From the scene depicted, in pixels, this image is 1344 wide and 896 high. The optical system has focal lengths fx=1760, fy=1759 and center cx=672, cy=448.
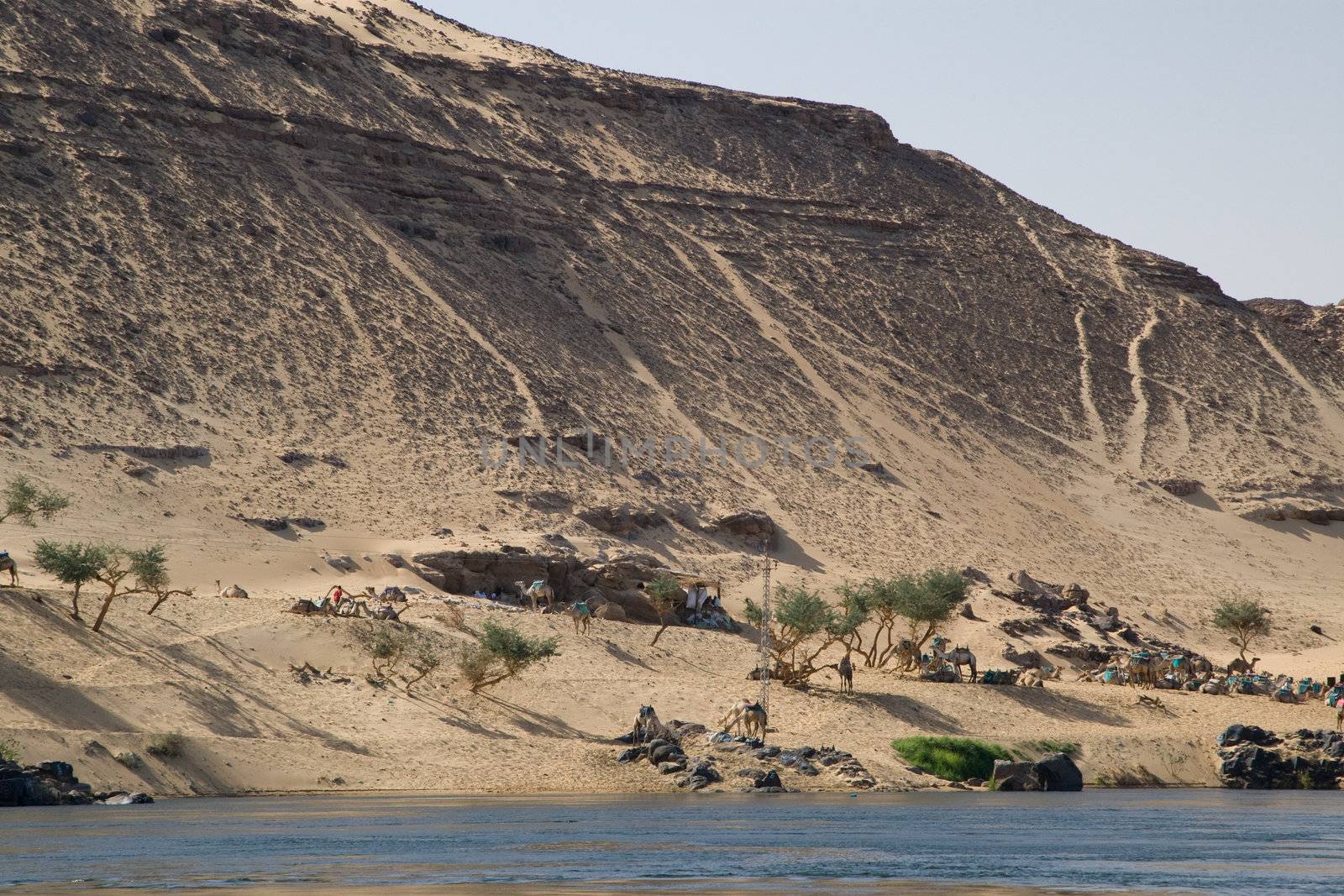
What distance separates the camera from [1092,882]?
23516mm

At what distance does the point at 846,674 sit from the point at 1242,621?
20744mm

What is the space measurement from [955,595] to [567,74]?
52251mm

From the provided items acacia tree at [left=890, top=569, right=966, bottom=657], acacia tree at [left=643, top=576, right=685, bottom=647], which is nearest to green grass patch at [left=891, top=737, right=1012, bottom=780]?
acacia tree at [left=890, top=569, right=966, bottom=657]

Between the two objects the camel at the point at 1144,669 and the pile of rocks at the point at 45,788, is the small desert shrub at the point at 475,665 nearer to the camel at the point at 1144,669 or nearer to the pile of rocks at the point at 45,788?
the pile of rocks at the point at 45,788

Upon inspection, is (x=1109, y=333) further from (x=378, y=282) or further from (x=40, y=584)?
(x=40, y=584)

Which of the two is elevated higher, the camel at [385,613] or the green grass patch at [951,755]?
the camel at [385,613]

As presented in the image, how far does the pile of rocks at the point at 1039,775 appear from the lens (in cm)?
4062

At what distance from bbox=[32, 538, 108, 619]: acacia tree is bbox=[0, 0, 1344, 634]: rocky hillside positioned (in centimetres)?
1096

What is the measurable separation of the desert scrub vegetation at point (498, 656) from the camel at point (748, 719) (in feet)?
15.1

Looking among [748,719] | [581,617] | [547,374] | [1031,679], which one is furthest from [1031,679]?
[547,374]

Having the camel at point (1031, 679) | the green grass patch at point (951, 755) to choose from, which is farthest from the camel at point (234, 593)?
the camel at point (1031, 679)

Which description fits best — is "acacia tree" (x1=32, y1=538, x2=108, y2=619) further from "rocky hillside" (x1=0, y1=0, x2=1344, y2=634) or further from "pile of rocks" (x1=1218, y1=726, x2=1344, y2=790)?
"pile of rocks" (x1=1218, y1=726, x2=1344, y2=790)

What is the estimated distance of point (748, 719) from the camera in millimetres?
40000

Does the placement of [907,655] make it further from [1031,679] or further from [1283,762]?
[1283,762]
